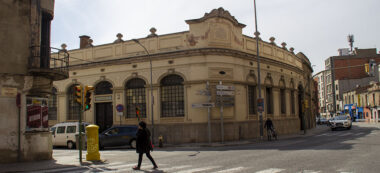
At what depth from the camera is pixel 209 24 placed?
2491 centimetres

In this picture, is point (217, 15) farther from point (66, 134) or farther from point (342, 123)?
point (342, 123)

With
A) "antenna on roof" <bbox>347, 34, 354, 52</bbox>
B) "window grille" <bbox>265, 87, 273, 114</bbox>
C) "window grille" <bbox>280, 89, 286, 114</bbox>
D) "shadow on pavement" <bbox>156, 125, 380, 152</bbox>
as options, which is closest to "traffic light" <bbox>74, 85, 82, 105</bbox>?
"shadow on pavement" <bbox>156, 125, 380, 152</bbox>

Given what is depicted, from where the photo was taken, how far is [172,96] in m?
25.4

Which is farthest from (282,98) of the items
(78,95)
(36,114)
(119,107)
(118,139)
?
(36,114)

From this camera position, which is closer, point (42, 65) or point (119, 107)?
point (42, 65)

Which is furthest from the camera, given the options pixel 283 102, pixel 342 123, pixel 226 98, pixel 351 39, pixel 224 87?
pixel 351 39

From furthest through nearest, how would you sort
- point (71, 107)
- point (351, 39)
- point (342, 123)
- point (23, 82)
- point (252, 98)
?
point (351, 39) < point (342, 123) < point (71, 107) < point (252, 98) < point (23, 82)

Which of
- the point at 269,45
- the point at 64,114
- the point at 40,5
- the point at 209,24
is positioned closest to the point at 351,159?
the point at 40,5

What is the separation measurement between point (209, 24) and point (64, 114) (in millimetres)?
15067

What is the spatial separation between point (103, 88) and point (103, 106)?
4.97 feet

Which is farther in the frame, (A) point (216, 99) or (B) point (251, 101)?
(B) point (251, 101)

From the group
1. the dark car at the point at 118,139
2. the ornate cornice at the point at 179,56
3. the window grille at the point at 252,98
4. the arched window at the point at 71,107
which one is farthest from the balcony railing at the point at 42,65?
the window grille at the point at 252,98

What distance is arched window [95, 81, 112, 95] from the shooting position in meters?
28.1

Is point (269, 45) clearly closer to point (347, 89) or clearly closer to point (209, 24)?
point (209, 24)
